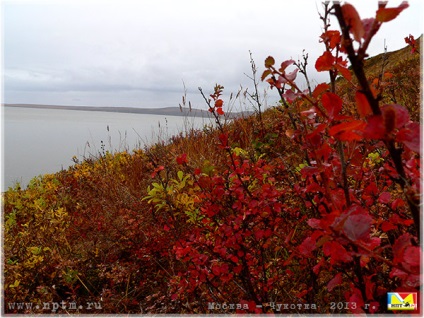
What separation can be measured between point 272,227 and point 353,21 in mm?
1378

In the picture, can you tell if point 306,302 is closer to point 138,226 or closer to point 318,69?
point 318,69

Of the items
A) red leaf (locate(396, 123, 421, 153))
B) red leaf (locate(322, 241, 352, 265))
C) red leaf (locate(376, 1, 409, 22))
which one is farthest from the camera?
red leaf (locate(322, 241, 352, 265))

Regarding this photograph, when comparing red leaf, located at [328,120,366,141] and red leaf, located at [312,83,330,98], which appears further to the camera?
red leaf, located at [312,83,330,98]

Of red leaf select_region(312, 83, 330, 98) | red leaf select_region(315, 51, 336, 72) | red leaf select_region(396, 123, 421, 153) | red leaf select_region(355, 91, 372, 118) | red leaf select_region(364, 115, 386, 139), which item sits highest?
red leaf select_region(315, 51, 336, 72)

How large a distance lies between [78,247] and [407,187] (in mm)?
2832

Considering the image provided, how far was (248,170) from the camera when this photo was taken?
7.10 feet

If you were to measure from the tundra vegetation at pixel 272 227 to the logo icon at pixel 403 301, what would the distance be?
0.15ft

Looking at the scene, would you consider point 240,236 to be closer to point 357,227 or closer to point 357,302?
point 357,302

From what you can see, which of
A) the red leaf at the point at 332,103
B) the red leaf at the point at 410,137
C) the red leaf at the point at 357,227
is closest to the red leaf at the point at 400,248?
the red leaf at the point at 357,227

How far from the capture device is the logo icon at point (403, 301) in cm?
100

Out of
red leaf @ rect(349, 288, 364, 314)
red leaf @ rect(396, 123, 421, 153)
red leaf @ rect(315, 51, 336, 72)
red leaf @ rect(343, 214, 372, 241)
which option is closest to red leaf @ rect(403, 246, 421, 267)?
red leaf @ rect(343, 214, 372, 241)

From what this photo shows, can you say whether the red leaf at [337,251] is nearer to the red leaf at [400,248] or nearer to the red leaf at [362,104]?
the red leaf at [400,248]

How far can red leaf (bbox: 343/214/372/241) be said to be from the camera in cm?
74

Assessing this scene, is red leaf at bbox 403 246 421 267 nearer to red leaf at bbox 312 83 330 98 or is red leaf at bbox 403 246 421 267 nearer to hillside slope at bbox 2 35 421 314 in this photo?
hillside slope at bbox 2 35 421 314
